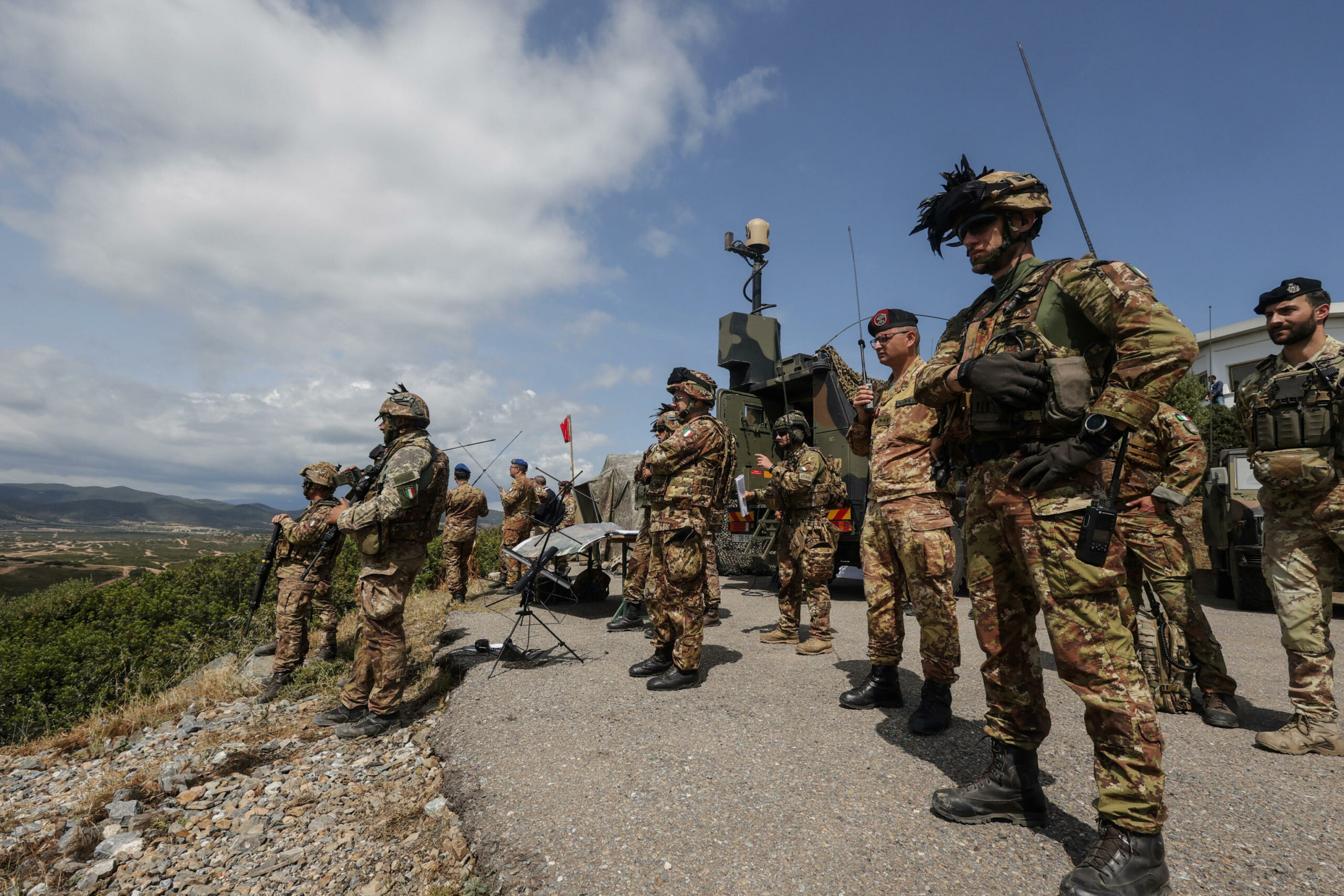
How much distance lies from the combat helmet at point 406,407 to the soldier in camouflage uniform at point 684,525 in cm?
155

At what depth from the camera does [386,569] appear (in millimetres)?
3729

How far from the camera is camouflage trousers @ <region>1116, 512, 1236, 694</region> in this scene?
3133 millimetres

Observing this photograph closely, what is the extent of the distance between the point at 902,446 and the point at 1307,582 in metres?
1.98

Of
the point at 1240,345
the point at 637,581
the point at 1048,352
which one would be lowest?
the point at 637,581

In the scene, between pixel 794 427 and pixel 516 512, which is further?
pixel 516 512

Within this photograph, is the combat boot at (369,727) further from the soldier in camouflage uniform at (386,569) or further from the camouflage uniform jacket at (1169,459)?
the camouflage uniform jacket at (1169,459)

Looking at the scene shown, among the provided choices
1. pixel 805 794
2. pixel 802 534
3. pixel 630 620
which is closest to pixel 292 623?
pixel 630 620

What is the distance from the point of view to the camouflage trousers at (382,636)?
369cm

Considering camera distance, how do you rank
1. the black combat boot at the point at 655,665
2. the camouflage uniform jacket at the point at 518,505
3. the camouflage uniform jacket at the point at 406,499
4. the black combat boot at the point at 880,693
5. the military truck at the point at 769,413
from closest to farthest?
the black combat boot at the point at 880,693
the camouflage uniform jacket at the point at 406,499
the black combat boot at the point at 655,665
the military truck at the point at 769,413
the camouflage uniform jacket at the point at 518,505

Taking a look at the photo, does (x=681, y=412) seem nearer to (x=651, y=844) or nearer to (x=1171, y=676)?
(x=651, y=844)

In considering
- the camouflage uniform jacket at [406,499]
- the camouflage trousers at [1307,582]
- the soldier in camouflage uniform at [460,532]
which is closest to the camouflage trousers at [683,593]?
the camouflage uniform jacket at [406,499]

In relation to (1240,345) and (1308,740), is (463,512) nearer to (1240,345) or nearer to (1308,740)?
(1308,740)

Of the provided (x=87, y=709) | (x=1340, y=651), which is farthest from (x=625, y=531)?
(x=1340, y=651)

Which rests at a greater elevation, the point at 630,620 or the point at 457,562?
the point at 457,562
